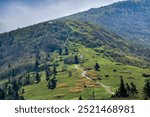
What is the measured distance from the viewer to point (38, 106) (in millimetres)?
16922

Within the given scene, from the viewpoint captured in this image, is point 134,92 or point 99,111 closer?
point 99,111

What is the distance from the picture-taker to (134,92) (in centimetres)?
16888

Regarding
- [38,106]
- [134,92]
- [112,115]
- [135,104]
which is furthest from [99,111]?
[134,92]

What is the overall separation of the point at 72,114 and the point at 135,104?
3.01 metres

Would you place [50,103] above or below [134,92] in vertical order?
above

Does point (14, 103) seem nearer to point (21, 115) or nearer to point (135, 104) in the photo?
point (21, 115)

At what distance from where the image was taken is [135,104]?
16.9 metres

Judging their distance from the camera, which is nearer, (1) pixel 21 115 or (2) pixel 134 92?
(1) pixel 21 115

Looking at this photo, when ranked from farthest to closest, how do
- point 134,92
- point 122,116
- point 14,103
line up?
point 134,92, point 14,103, point 122,116

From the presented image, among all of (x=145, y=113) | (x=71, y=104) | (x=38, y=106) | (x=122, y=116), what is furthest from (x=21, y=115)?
(x=145, y=113)

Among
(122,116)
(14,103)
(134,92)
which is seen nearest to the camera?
(122,116)

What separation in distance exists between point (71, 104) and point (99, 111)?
1394mm

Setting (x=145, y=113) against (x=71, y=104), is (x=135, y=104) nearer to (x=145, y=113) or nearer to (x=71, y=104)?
(x=145, y=113)

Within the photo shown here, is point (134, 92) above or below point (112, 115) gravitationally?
below
